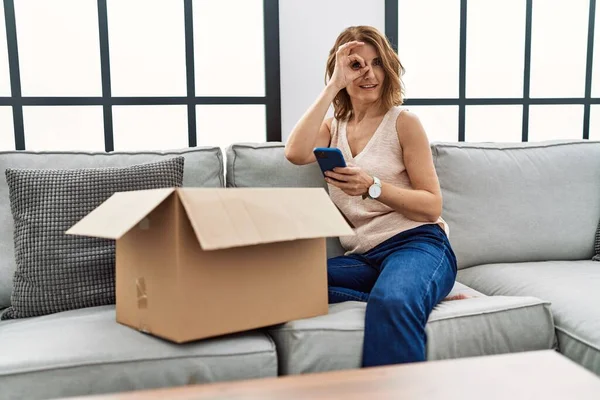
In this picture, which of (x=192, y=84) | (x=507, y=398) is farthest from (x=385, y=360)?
(x=192, y=84)

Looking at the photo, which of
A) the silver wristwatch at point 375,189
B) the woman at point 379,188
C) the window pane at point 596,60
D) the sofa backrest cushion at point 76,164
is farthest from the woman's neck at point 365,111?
the window pane at point 596,60

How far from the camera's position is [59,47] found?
207cm

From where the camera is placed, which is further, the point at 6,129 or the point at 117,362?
the point at 6,129

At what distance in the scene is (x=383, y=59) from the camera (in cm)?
159

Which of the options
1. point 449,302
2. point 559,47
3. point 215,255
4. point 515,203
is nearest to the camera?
point 215,255

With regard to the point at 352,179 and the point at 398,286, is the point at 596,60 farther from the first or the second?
the point at 398,286

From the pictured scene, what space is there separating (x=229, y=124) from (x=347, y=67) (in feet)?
2.69

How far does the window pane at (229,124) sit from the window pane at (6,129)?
0.73 meters

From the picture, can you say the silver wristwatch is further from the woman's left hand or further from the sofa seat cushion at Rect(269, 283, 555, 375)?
the sofa seat cushion at Rect(269, 283, 555, 375)

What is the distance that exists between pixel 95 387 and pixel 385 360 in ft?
1.90

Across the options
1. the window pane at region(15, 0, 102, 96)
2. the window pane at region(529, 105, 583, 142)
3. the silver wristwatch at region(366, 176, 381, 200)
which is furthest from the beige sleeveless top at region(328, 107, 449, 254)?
the window pane at region(529, 105, 583, 142)

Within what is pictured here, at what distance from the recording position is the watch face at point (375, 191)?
4.59 ft

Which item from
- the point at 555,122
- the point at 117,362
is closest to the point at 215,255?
the point at 117,362

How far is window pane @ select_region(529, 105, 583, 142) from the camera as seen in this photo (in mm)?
2617
